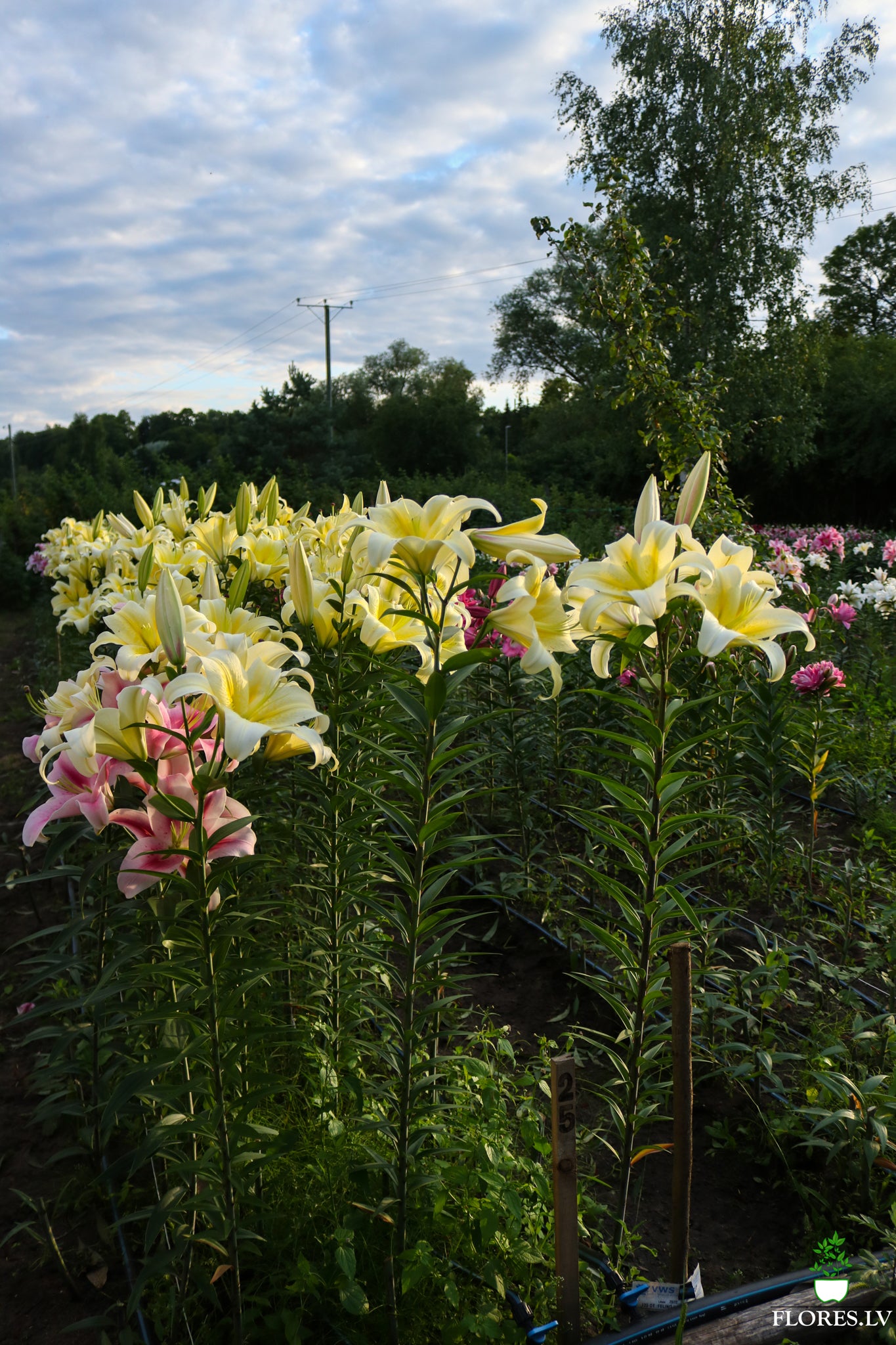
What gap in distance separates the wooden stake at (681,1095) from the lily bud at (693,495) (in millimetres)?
710

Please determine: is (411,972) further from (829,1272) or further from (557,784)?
(557,784)

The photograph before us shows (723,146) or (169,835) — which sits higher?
(723,146)

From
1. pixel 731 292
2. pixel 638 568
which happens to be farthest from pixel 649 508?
pixel 731 292

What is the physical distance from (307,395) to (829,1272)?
2851 centimetres

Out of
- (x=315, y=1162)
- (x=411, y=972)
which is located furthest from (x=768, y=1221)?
(x=411, y=972)

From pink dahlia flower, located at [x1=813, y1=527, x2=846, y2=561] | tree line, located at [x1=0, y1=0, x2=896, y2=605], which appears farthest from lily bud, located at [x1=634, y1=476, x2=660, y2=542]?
tree line, located at [x1=0, y1=0, x2=896, y2=605]

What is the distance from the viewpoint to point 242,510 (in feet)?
8.00

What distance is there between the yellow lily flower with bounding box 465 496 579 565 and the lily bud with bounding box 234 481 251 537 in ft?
4.26

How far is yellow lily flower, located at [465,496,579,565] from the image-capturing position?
4.09ft

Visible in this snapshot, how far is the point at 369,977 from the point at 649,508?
1267mm

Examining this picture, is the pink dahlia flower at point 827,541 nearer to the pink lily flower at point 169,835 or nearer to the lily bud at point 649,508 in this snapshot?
the lily bud at point 649,508

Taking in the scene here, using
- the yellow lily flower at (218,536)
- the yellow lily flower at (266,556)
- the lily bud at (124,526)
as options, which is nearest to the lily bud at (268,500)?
the yellow lily flower at (218,536)

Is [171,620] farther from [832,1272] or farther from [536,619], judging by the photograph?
[832,1272]

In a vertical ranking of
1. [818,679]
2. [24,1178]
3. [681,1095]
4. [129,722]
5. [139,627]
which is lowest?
[24,1178]
